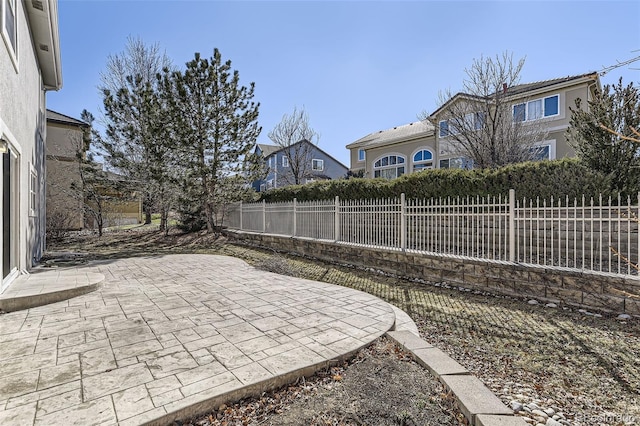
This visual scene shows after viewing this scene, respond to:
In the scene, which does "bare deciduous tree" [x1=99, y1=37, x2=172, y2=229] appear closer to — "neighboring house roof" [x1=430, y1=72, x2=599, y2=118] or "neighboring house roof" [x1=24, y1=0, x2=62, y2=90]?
"neighboring house roof" [x1=24, y1=0, x2=62, y2=90]

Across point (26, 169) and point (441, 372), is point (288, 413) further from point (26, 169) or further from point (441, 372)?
point (26, 169)

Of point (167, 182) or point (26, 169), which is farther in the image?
point (167, 182)

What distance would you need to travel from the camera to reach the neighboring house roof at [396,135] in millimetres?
19478

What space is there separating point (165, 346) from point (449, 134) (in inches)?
533

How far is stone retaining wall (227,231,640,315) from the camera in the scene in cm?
455

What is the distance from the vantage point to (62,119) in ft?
55.9

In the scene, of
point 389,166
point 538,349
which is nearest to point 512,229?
point 538,349

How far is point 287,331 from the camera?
12.1 feet

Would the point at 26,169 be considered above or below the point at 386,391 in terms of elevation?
above

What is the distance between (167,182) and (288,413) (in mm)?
13632

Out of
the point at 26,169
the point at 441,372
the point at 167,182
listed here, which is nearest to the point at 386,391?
the point at 441,372

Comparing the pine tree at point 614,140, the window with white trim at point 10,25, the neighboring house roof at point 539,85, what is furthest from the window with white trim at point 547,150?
the window with white trim at point 10,25

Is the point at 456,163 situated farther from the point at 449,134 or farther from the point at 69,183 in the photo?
the point at 69,183

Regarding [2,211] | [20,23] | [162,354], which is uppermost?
[20,23]
